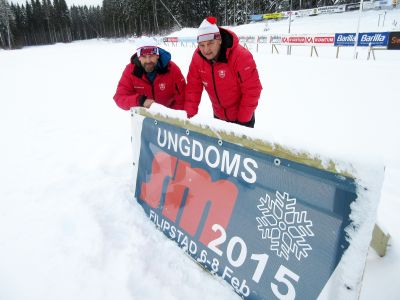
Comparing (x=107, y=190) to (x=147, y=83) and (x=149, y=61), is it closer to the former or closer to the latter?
(x=147, y=83)

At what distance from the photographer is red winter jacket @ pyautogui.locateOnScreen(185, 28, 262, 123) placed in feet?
8.95

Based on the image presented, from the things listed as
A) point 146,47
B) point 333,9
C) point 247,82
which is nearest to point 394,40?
point 247,82

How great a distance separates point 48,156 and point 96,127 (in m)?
1.77

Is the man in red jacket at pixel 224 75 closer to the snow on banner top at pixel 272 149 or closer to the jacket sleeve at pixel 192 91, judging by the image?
the jacket sleeve at pixel 192 91

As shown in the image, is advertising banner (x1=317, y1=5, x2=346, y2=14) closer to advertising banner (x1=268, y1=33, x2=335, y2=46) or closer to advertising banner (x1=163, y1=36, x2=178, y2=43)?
advertising banner (x1=163, y1=36, x2=178, y2=43)

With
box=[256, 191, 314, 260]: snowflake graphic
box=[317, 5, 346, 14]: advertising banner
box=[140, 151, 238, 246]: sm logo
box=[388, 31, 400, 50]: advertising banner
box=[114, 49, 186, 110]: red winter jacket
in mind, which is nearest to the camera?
box=[256, 191, 314, 260]: snowflake graphic

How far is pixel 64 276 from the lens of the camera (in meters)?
2.05

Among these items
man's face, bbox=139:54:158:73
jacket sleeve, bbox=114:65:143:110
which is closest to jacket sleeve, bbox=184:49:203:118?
man's face, bbox=139:54:158:73

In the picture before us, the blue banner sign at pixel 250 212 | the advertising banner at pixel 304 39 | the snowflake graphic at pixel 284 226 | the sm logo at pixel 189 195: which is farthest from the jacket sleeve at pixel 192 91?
the advertising banner at pixel 304 39

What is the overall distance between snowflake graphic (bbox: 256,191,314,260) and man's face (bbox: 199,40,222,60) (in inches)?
63.1

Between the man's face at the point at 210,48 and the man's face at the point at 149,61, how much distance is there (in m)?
0.49

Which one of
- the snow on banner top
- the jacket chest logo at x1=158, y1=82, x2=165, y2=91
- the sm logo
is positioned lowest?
the sm logo

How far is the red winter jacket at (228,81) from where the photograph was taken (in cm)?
273

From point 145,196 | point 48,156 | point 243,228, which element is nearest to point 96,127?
point 48,156
